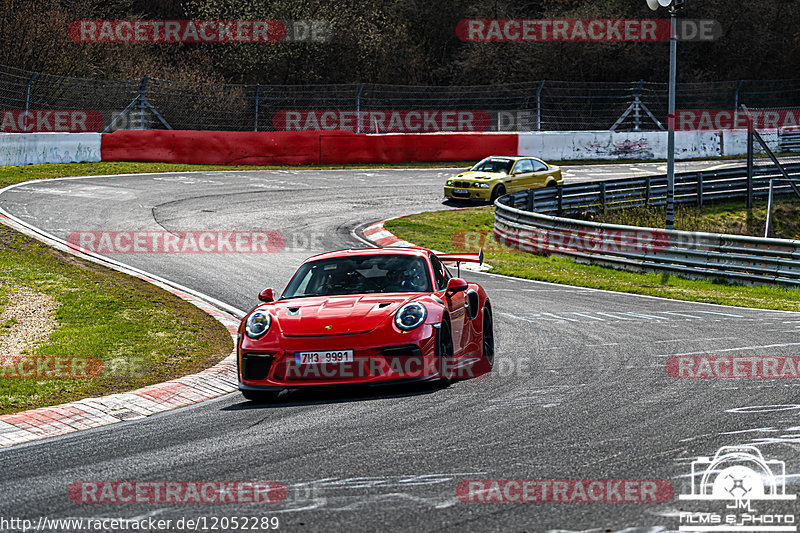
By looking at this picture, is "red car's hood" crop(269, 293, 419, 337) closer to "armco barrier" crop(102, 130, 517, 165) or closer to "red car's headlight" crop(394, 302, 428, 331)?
"red car's headlight" crop(394, 302, 428, 331)

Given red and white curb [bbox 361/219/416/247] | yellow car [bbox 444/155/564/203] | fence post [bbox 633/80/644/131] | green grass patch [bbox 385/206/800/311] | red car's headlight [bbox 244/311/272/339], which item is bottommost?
green grass patch [bbox 385/206/800/311]

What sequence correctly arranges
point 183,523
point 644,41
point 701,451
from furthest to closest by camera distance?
point 644,41 → point 701,451 → point 183,523

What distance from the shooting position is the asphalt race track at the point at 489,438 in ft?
16.6

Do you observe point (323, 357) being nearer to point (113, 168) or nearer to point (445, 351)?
point (445, 351)

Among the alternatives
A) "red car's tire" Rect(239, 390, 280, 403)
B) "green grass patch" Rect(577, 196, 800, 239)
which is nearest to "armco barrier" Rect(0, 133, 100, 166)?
"green grass patch" Rect(577, 196, 800, 239)

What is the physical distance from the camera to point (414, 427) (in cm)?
694

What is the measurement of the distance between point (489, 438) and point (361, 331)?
84.1 inches

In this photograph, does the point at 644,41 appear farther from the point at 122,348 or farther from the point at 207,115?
the point at 122,348

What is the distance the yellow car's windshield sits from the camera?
1177 inches

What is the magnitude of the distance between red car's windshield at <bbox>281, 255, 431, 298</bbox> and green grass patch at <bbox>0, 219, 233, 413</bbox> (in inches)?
62.3

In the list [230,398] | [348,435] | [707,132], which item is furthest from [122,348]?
[707,132]

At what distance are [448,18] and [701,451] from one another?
52.1 m

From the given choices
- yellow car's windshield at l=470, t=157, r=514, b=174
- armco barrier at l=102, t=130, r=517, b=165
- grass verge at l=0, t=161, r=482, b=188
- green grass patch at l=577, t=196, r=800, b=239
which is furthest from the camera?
armco barrier at l=102, t=130, r=517, b=165

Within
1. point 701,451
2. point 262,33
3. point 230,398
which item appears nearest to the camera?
point 701,451
